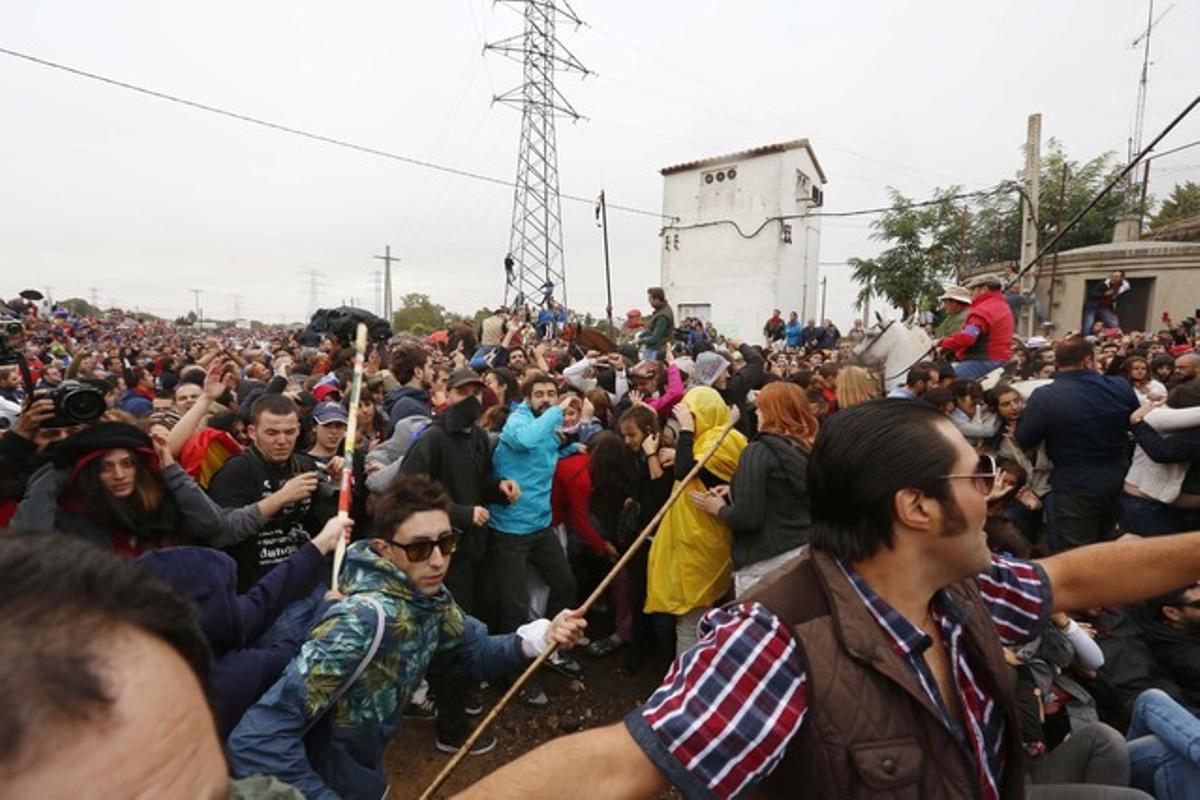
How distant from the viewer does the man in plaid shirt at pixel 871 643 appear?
1218mm

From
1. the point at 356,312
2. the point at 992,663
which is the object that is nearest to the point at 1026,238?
the point at 356,312

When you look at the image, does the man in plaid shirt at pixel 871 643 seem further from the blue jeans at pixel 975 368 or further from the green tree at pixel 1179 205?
the green tree at pixel 1179 205

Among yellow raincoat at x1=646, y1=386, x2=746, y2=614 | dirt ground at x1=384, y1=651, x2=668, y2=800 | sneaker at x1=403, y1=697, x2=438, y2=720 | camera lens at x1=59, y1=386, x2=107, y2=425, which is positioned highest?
camera lens at x1=59, y1=386, x2=107, y2=425

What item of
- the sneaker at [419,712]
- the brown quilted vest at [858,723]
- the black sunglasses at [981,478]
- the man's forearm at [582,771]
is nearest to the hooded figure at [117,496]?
the sneaker at [419,712]

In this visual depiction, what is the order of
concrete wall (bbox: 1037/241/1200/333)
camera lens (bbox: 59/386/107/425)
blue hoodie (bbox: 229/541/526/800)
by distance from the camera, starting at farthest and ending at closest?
concrete wall (bbox: 1037/241/1200/333) < camera lens (bbox: 59/386/107/425) < blue hoodie (bbox: 229/541/526/800)

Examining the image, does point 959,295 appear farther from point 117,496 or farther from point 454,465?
point 117,496

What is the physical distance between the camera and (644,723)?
49.5 inches

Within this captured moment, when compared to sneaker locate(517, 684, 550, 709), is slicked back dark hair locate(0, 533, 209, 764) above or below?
above

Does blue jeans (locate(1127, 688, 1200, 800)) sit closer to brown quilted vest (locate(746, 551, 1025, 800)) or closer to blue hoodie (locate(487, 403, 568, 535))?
brown quilted vest (locate(746, 551, 1025, 800))

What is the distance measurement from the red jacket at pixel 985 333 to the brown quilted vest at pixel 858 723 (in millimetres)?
6695

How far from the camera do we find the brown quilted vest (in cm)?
122

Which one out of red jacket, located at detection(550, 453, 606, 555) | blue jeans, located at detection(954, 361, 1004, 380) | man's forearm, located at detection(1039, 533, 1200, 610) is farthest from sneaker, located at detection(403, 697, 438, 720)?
blue jeans, located at detection(954, 361, 1004, 380)

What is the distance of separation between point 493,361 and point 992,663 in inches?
310

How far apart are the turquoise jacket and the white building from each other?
27490 mm
